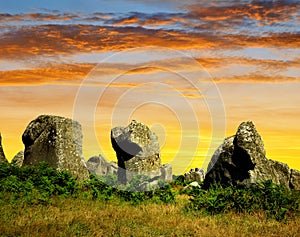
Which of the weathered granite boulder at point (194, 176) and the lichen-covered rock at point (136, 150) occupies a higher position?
the lichen-covered rock at point (136, 150)

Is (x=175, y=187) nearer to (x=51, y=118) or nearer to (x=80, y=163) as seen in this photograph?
(x=80, y=163)

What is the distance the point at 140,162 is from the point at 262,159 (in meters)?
7.76

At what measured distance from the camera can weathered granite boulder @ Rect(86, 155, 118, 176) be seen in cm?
3375

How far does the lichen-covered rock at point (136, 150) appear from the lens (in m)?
25.2

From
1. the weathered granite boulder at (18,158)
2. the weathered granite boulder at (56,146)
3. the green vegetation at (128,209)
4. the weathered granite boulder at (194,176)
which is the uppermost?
the weathered granite boulder at (56,146)

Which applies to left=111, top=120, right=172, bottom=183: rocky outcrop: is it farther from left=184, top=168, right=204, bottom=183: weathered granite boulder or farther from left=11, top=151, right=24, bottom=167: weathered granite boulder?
left=11, top=151, right=24, bottom=167: weathered granite boulder

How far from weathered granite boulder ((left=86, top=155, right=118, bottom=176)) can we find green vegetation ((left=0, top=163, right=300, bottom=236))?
13.9 metres

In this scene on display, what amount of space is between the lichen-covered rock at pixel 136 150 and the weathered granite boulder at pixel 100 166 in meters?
7.77

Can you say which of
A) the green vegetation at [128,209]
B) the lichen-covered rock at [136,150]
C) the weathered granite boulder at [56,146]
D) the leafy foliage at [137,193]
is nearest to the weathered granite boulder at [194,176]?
the lichen-covered rock at [136,150]

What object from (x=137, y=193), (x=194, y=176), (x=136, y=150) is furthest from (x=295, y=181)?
(x=137, y=193)

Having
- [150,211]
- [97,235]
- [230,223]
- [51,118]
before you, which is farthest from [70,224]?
[51,118]

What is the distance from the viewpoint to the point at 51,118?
78.3ft

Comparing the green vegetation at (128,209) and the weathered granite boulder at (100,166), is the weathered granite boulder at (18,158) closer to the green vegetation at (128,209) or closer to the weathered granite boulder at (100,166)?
the weathered granite boulder at (100,166)

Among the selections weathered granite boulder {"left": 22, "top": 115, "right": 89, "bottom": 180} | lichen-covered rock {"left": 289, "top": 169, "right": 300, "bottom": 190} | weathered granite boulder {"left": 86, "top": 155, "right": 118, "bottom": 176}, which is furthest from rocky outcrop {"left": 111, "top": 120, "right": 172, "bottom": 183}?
weathered granite boulder {"left": 86, "top": 155, "right": 118, "bottom": 176}
